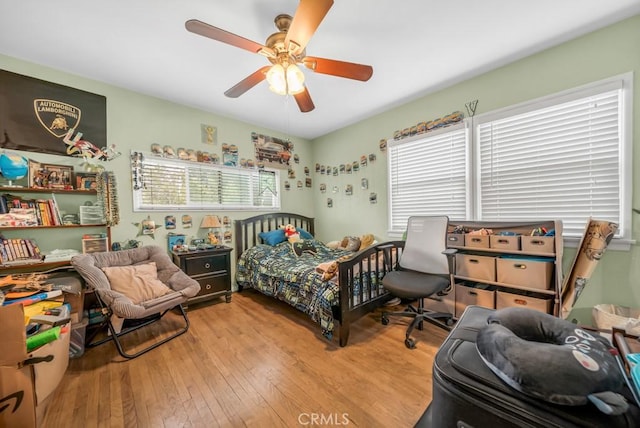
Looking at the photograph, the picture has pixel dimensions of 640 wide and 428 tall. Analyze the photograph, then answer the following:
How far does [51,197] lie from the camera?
2.25 metres

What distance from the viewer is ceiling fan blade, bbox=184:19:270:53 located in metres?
1.30

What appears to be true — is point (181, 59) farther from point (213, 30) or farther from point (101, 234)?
point (101, 234)

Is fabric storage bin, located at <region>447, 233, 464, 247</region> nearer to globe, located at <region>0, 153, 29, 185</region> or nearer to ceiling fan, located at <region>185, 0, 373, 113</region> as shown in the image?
ceiling fan, located at <region>185, 0, 373, 113</region>

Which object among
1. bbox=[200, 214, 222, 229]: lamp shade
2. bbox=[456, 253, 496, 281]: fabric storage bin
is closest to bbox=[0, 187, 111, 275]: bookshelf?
bbox=[200, 214, 222, 229]: lamp shade

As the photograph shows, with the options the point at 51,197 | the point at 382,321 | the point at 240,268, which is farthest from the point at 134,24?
the point at 382,321

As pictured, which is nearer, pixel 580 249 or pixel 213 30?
pixel 213 30

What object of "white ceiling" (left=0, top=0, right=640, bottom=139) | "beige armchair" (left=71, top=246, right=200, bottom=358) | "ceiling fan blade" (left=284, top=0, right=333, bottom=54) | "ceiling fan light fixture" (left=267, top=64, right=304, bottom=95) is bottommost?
"beige armchair" (left=71, top=246, right=200, bottom=358)

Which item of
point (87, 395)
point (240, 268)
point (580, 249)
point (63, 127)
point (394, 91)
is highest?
point (394, 91)

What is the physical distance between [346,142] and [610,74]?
2722mm

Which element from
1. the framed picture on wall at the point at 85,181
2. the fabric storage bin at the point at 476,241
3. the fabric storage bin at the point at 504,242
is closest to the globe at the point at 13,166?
the framed picture on wall at the point at 85,181

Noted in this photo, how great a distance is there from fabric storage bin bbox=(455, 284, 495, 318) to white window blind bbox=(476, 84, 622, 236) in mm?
756

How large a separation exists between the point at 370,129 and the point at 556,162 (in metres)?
2.10

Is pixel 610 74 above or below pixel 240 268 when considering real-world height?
above

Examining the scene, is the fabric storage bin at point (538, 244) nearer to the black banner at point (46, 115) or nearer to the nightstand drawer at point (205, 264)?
the nightstand drawer at point (205, 264)
